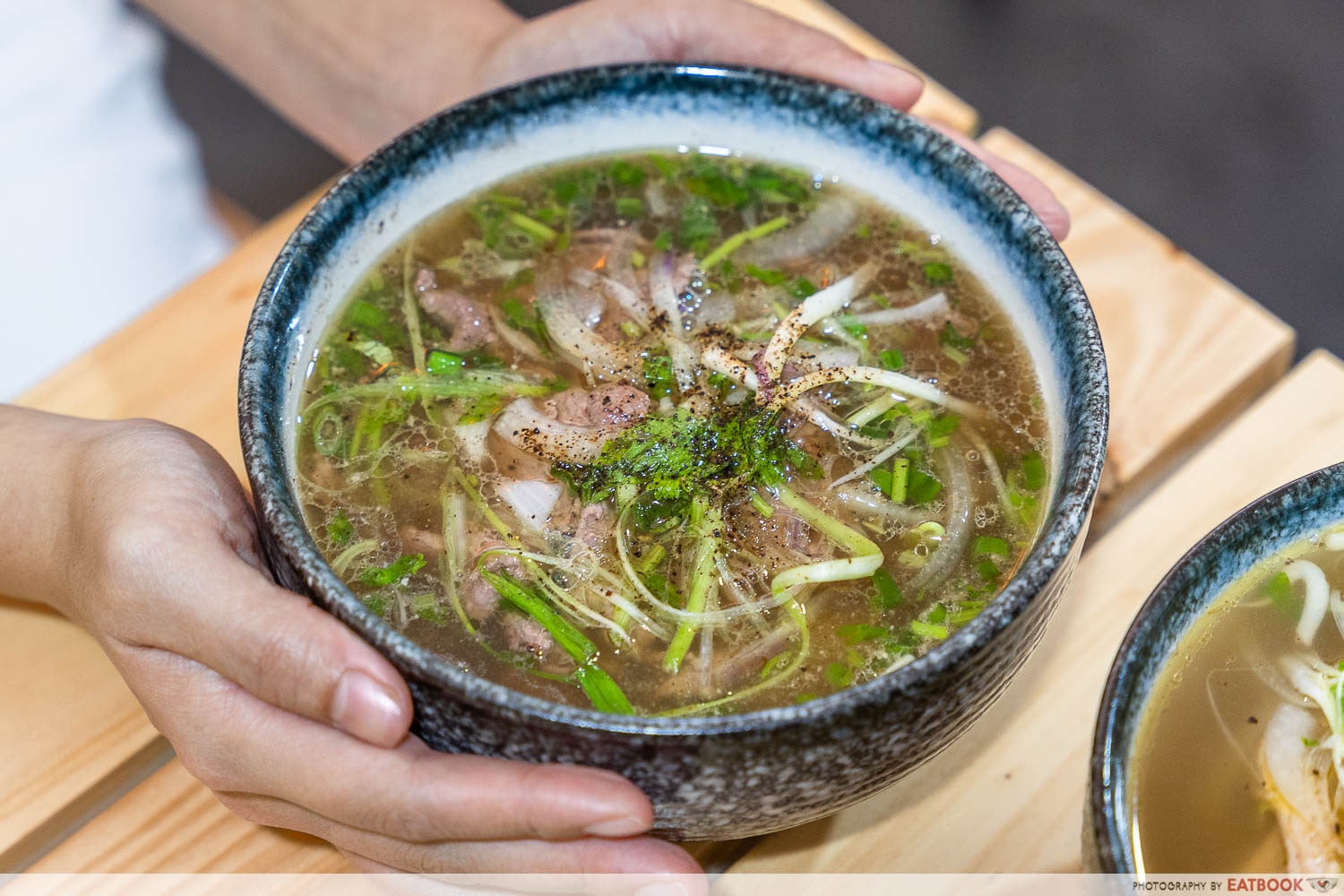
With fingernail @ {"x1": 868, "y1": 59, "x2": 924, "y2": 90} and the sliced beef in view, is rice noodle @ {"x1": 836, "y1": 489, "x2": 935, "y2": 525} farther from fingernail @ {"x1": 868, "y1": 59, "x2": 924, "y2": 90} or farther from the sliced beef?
fingernail @ {"x1": 868, "y1": 59, "x2": 924, "y2": 90}

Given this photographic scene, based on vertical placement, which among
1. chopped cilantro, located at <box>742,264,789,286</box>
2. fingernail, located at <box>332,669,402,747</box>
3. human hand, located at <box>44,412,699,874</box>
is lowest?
human hand, located at <box>44,412,699,874</box>

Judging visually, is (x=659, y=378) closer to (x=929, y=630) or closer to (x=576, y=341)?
(x=576, y=341)

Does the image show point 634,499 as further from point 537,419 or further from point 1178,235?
point 1178,235

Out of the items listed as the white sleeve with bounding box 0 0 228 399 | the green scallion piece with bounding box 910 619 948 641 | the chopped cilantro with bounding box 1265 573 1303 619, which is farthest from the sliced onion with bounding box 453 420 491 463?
the white sleeve with bounding box 0 0 228 399

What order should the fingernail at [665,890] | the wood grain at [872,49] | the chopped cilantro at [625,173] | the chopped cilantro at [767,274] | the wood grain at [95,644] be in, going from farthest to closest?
1. the wood grain at [872,49]
2. the chopped cilantro at [625,173]
3. the chopped cilantro at [767,274]
4. the wood grain at [95,644]
5. the fingernail at [665,890]

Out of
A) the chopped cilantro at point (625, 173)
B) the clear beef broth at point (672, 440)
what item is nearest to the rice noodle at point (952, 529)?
the clear beef broth at point (672, 440)

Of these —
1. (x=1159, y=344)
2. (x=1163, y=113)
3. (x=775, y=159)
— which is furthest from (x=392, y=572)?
(x=1163, y=113)

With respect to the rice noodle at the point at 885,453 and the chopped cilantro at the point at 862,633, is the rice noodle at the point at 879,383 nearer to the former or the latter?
the rice noodle at the point at 885,453
